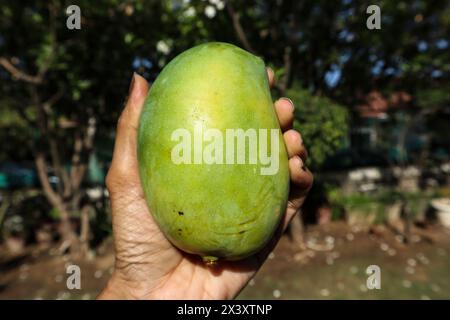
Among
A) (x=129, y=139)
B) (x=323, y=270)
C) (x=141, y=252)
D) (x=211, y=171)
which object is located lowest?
(x=323, y=270)

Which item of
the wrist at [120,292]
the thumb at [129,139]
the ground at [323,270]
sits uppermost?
the thumb at [129,139]

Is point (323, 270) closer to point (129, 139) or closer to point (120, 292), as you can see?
point (120, 292)

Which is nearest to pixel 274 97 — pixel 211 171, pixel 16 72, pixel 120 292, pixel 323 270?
pixel 211 171

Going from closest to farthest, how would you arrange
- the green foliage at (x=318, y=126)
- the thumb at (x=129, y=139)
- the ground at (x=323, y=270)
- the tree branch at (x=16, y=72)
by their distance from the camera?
the thumb at (x=129, y=139), the green foliage at (x=318, y=126), the tree branch at (x=16, y=72), the ground at (x=323, y=270)

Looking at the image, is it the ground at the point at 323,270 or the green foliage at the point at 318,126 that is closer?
the green foliage at the point at 318,126

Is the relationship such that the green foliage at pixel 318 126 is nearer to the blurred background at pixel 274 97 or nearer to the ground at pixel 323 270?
the blurred background at pixel 274 97

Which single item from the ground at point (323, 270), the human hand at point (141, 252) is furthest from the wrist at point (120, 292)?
the ground at point (323, 270)

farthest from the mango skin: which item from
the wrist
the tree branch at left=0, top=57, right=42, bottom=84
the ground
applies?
the ground
